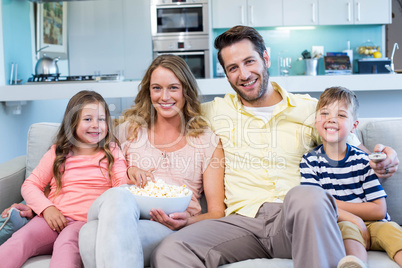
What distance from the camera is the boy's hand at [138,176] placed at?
1672 mm

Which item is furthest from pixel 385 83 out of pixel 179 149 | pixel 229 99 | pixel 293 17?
pixel 179 149

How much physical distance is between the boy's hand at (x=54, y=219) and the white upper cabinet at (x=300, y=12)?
13.9ft

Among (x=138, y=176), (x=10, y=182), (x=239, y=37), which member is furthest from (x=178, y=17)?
(x=138, y=176)

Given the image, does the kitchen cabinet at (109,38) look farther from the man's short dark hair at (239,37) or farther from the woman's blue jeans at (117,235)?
the woman's blue jeans at (117,235)

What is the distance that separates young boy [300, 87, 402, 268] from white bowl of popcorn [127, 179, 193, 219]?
0.51 m

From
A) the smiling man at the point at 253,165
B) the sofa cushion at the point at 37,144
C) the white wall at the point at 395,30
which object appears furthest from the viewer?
the white wall at the point at 395,30

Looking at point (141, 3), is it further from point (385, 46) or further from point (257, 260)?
point (257, 260)

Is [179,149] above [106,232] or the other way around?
above

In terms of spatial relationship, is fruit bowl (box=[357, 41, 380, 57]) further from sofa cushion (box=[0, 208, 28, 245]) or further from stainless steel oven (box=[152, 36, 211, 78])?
sofa cushion (box=[0, 208, 28, 245])

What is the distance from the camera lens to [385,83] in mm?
3822

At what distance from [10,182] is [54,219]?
37 centimetres

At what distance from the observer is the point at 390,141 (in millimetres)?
1915

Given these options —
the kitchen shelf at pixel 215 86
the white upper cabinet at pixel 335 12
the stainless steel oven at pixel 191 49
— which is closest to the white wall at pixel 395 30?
the white upper cabinet at pixel 335 12

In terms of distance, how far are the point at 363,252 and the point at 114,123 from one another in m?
1.22
